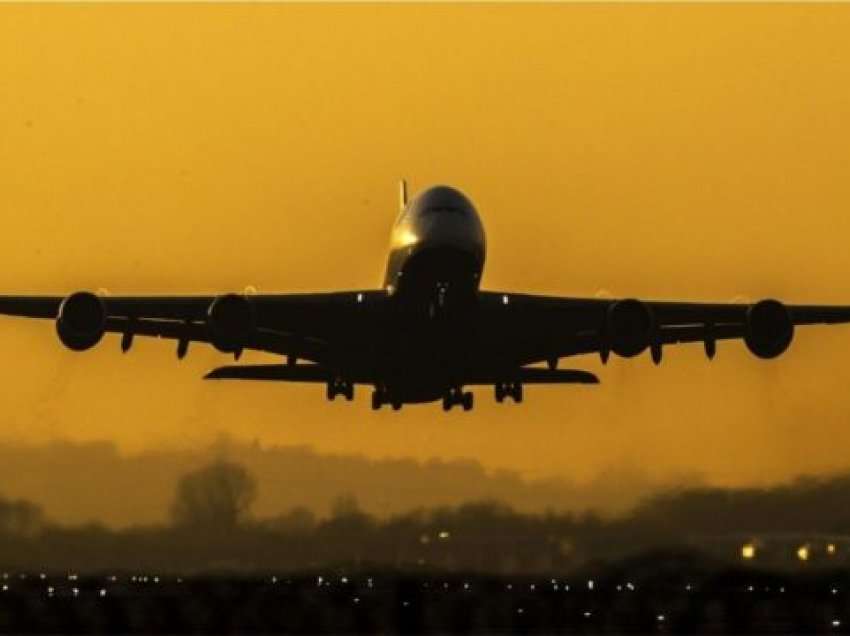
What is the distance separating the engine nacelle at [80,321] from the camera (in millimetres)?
91000

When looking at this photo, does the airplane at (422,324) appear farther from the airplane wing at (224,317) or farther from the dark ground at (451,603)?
the dark ground at (451,603)

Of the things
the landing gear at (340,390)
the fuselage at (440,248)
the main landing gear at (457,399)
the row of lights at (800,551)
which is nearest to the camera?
the fuselage at (440,248)

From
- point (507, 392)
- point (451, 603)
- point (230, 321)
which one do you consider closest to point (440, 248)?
point (230, 321)

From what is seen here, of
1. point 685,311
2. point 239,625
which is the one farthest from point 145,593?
point 685,311

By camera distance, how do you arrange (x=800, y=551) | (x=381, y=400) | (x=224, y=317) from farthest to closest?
(x=800, y=551) < (x=381, y=400) < (x=224, y=317)

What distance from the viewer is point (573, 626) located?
90.6m

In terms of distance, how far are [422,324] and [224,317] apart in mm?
6183

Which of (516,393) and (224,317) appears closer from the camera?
(224,317)

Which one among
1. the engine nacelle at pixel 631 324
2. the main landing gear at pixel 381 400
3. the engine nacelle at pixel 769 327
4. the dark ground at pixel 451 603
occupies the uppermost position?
the engine nacelle at pixel 769 327

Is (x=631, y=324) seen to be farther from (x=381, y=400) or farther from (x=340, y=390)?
(x=340, y=390)

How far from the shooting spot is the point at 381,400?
95.5m

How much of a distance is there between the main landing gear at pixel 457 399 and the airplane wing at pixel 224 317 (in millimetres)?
4582

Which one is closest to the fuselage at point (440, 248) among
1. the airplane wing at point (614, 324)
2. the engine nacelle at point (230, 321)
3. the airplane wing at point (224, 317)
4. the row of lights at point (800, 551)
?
the airplane wing at point (224, 317)

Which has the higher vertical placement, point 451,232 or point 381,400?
point 451,232
